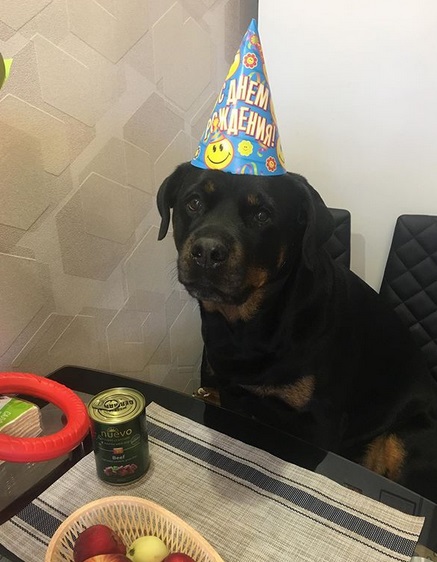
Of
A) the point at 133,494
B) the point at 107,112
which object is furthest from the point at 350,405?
the point at 107,112

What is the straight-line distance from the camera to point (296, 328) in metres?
1.16

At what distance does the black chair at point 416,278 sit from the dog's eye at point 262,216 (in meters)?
0.65

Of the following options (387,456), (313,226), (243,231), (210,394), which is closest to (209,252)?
(243,231)

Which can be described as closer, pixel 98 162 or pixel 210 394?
pixel 98 162

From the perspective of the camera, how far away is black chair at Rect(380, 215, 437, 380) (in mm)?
1513

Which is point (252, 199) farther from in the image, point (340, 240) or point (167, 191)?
point (340, 240)

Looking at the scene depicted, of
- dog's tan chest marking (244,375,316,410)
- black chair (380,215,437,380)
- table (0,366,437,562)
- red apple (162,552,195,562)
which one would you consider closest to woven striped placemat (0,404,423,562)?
table (0,366,437,562)

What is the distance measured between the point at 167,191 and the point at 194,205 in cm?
10

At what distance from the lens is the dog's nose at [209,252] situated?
0.96m

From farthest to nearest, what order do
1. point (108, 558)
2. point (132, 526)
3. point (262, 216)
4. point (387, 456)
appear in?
point (387, 456) < point (262, 216) < point (132, 526) < point (108, 558)

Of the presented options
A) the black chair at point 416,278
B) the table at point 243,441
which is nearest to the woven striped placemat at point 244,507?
the table at point 243,441

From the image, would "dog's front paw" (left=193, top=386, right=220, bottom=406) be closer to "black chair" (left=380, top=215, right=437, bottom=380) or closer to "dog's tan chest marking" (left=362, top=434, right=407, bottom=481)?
"dog's tan chest marking" (left=362, top=434, right=407, bottom=481)

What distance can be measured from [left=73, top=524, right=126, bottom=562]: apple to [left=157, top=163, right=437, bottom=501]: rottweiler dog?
0.50 meters

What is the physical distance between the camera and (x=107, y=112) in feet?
4.01
